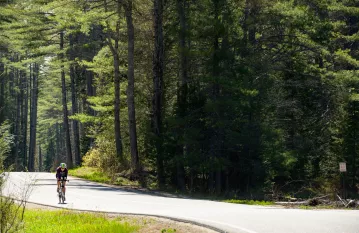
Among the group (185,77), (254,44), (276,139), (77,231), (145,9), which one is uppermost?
(145,9)

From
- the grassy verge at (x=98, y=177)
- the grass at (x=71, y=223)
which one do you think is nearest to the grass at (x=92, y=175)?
the grassy verge at (x=98, y=177)

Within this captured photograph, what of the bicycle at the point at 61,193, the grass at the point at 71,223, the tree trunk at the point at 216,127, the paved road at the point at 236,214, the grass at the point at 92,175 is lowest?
the grass at the point at 71,223

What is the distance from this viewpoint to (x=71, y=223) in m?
13.3

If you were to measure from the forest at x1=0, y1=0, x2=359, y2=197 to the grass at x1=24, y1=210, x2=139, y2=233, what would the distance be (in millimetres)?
10633

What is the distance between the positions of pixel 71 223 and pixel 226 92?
14.3 meters

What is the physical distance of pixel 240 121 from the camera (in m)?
25.2

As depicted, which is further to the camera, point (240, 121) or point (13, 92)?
point (13, 92)

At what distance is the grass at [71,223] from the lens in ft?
39.1

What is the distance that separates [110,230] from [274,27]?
21.8 metres

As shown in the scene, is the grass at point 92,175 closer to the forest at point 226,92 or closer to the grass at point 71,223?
the forest at point 226,92

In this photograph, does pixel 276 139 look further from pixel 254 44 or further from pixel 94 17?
pixel 94 17

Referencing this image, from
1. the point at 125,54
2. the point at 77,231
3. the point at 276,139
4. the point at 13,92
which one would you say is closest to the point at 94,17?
the point at 125,54

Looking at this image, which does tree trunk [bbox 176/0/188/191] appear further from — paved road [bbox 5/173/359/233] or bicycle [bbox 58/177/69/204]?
bicycle [bbox 58/177/69/204]

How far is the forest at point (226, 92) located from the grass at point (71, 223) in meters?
10.6
